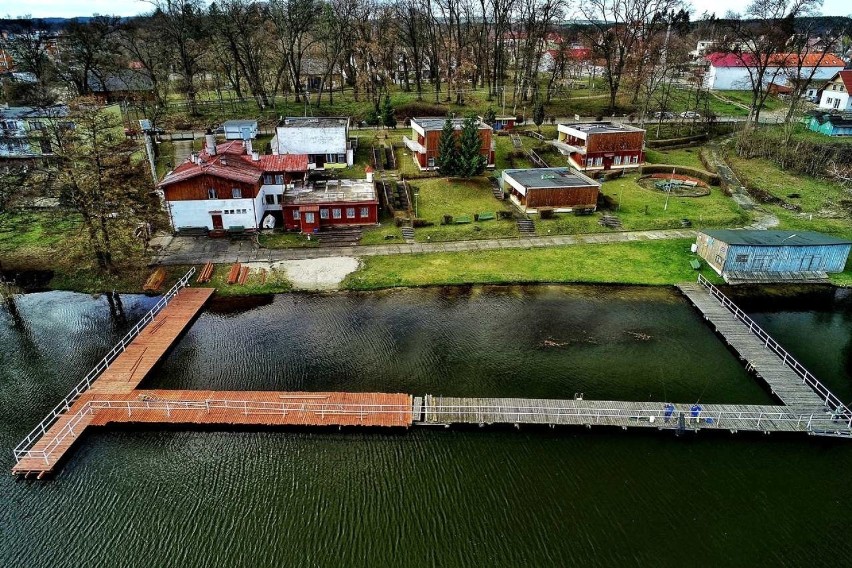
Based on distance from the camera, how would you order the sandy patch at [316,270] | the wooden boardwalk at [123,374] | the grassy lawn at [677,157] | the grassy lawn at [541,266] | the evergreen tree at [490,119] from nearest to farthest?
the wooden boardwalk at [123,374], the sandy patch at [316,270], the grassy lawn at [541,266], the grassy lawn at [677,157], the evergreen tree at [490,119]

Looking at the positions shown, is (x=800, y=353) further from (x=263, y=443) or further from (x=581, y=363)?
(x=263, y=443)

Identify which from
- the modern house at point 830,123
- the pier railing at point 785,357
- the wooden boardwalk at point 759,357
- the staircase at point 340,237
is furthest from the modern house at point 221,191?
the modern house at point 830,123

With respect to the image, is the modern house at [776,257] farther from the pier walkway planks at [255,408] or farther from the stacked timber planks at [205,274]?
the stacked timber planks at [205,274]

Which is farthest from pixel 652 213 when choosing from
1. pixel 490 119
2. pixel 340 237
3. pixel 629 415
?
pixel 629 415

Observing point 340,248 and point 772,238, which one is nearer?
point 772,238

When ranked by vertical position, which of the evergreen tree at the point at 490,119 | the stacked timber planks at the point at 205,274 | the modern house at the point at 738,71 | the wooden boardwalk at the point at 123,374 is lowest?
the wooden boardwalk at the point at 123,374

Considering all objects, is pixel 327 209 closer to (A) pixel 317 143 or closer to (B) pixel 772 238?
(A) pixel 317 143

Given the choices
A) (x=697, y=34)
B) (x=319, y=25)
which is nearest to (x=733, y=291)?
(x=319, y=25)
